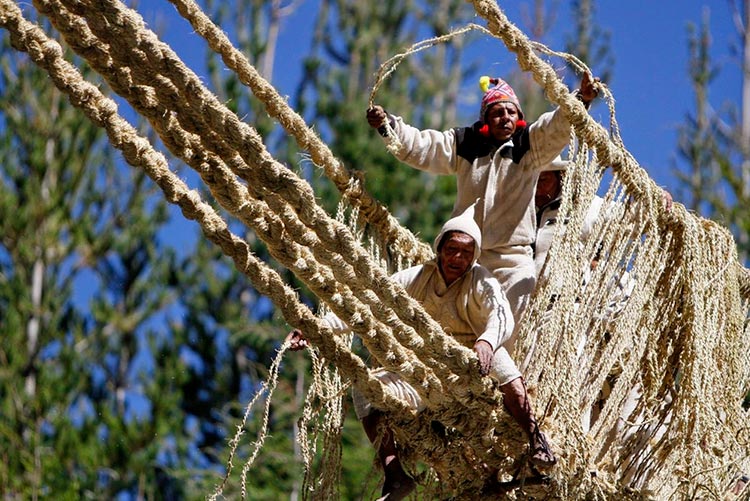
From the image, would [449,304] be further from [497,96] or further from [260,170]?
[260,170]

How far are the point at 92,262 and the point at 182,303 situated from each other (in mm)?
920

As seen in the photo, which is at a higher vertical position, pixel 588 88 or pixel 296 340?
pixel 588 88

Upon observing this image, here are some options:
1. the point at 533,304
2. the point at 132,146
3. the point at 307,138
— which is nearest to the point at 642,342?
the point at 533,304

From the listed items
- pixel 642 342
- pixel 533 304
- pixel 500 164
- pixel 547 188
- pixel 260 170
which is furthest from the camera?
pixel 547 188

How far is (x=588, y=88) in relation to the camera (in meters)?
3.46

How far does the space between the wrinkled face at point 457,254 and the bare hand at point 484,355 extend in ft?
0.87

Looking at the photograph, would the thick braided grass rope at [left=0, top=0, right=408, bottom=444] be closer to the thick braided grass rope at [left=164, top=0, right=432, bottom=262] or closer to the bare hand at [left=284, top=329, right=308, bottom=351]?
the bare hand at [left=284, top=329, right=308, bottom=351]

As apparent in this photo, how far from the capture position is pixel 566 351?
3191 mm

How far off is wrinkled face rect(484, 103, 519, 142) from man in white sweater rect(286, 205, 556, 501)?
13.8 inches

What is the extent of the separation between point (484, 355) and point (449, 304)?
308 millimetres

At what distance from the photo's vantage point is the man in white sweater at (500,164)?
11.8 feet

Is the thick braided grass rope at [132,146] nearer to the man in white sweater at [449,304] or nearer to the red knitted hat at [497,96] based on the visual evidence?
the man in white sweater at [449,304]

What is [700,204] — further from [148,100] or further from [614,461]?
[148,100]

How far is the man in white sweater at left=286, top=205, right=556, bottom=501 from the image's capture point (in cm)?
327
